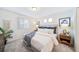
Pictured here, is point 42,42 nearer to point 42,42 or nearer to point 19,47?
point 42,42

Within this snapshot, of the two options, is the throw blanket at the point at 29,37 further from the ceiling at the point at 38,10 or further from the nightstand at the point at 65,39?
the nightstand at the point at 65,39

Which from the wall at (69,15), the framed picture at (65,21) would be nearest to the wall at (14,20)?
the wall at (69,15)

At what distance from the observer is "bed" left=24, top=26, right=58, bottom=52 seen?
5.54ft

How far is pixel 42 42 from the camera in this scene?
1707mm

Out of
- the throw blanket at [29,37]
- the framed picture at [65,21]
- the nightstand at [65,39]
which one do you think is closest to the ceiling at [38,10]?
the framed picture at [65,21]

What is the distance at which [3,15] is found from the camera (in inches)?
65.1

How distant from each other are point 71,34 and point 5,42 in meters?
1.15

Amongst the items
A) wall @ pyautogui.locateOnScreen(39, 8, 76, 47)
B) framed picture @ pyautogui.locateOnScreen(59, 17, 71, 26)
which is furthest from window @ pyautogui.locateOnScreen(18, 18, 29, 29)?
framed picture @ pyautogui.locateOnScreen(59, 17, 71, 26)

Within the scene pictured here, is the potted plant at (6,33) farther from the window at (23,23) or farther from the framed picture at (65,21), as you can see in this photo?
the framed picture at (65,21)

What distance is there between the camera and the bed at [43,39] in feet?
5.54

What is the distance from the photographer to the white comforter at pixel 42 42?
168 cm

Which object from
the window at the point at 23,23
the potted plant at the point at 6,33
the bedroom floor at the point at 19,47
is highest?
the window at the point at 23,23

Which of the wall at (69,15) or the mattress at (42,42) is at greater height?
the wall at (69,15)

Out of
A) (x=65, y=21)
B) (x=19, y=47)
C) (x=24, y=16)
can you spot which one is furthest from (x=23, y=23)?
(x=65, y=21)
